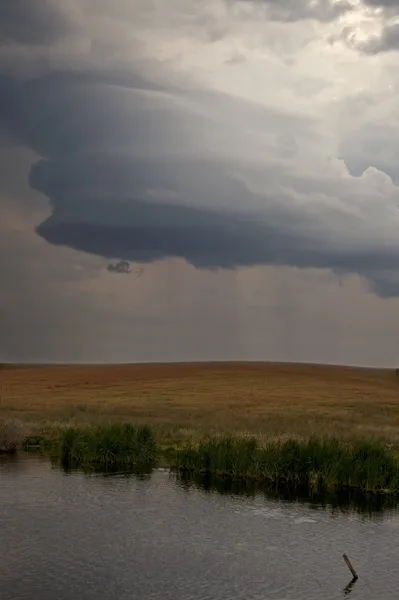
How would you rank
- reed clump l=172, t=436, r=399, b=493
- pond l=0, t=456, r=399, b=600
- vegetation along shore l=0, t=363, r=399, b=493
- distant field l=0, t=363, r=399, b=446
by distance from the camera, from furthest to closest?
distant field l=0, t=363, r=399, b=446 → vegetation along shore l=0, t=363, r=399, b=493 → reed clump l=172, t=436, r=399, b=493 → pond l=0, t=456, r=399, b=600

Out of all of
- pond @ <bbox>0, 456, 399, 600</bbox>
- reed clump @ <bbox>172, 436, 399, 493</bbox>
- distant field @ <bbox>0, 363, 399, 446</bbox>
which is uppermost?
distant field @ <bbox>0, 363, 399, 446</bbox>

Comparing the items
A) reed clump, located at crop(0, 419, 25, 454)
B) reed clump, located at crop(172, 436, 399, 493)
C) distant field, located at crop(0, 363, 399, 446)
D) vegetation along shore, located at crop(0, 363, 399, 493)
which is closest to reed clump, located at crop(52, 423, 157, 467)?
vegetation along shore, located at crop(0, 363, 399, 493)

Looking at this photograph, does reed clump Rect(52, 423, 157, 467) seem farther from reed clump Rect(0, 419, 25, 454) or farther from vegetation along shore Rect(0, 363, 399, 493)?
reed clump Rect(0, 419, 25, 454)

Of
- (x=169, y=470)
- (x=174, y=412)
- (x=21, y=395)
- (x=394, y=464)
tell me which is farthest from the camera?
(x=21, y=395)

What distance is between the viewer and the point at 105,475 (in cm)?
3606

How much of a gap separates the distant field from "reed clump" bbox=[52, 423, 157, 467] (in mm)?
4799

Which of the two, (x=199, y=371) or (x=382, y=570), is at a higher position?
(x=199, y=371)

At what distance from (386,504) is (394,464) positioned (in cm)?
301

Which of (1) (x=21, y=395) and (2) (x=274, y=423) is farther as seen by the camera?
(1) (x=21, y=395)

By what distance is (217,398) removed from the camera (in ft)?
218

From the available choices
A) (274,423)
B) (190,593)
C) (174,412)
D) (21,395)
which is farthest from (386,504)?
(21,395)

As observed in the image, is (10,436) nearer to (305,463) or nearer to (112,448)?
(112,448)

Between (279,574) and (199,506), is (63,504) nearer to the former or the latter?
(199,506)

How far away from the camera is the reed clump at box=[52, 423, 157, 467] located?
3978 centimetres
